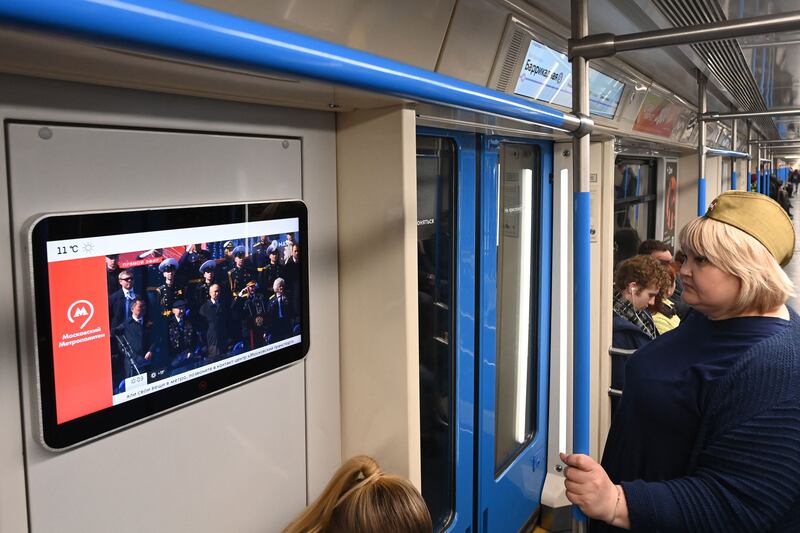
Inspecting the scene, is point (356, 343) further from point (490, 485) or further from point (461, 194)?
point (490, 485)

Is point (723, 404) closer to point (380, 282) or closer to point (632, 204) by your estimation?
point (380, 282)

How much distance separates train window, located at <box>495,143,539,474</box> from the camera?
3.13 m

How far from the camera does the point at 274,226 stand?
1530 mm

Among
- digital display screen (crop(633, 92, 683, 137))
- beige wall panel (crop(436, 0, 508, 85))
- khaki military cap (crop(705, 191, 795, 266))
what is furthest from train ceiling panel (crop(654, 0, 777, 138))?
khaki military cap (crop(705, 191, 795, 266))

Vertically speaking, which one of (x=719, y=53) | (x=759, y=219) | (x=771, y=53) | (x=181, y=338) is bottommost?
(x=181, y=338)

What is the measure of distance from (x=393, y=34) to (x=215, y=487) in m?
1.22

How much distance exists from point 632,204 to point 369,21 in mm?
4779

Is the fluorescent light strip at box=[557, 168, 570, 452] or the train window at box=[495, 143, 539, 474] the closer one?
the train window at box=[495, 143, 539, 474]

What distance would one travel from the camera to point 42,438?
3.54 ft

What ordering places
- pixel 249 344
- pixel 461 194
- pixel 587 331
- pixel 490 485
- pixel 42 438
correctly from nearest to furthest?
pixel 42 438 < pixel 249 344 < pixel 587 331 < pixel 461 194 < pixel 490 485

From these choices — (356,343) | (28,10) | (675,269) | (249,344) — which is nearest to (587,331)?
(356,343)

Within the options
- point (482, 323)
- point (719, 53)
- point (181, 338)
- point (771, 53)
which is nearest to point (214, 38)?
point (181, 338)

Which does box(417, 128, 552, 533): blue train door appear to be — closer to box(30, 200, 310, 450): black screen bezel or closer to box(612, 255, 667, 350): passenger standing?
box(612, 255, 667, 350): passenger standing

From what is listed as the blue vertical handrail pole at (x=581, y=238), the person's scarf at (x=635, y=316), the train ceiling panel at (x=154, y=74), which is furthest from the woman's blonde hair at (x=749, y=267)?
the person's scarf at (x=635, y=316)
